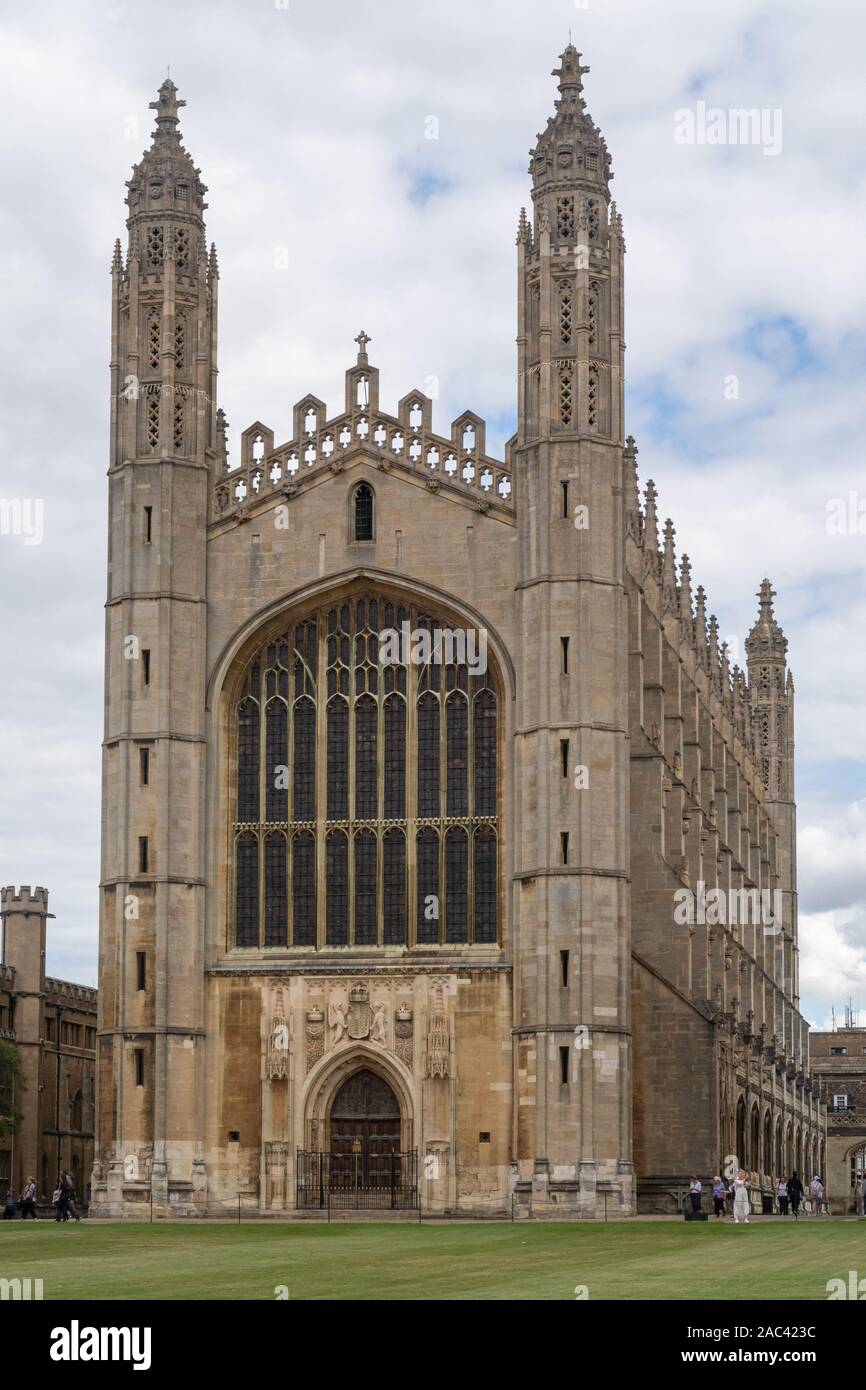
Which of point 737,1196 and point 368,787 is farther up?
point 368,787

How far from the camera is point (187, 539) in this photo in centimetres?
5950

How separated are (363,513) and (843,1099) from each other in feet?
283

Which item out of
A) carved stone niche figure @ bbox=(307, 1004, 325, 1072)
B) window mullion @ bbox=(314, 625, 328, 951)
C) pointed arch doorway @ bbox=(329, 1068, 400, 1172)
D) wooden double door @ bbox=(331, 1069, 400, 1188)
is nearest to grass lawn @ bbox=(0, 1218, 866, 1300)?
wooden double door @ bbox=(331, 1069, 400, 1188)

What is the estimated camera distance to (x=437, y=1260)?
32.8 meters

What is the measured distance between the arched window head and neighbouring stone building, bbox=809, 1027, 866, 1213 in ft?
204

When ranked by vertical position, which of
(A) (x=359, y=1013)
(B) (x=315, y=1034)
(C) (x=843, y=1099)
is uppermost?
(A) (x=359, y=1013)

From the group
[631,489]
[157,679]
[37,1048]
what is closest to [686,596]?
[631,489]

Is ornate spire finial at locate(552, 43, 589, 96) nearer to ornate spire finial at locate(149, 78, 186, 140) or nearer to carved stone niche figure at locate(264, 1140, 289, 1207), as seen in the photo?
ornate spire finial at locate(149, 78, 186, 140)

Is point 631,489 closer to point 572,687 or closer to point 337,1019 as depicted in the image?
point 572,687

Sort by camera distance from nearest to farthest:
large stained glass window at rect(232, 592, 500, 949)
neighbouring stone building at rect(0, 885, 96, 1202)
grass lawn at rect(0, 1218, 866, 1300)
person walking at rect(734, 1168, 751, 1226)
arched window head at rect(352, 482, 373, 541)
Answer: grass lawn at rect(0, 1218, 866, 1300), person walking at rect(734, 1168, 751, 1226), large stained glass window at rect(232, 592, 500, 949), arched window head at rect(352, 482, 373, 541), neighbouring stone building at rect(0, 885, 96, 1202)

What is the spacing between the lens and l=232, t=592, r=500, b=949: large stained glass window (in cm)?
5741

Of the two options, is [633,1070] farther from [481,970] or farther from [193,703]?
[193,703]

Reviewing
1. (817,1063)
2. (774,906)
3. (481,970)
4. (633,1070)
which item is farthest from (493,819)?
(817,1063)

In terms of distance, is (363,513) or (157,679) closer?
(157,679)
